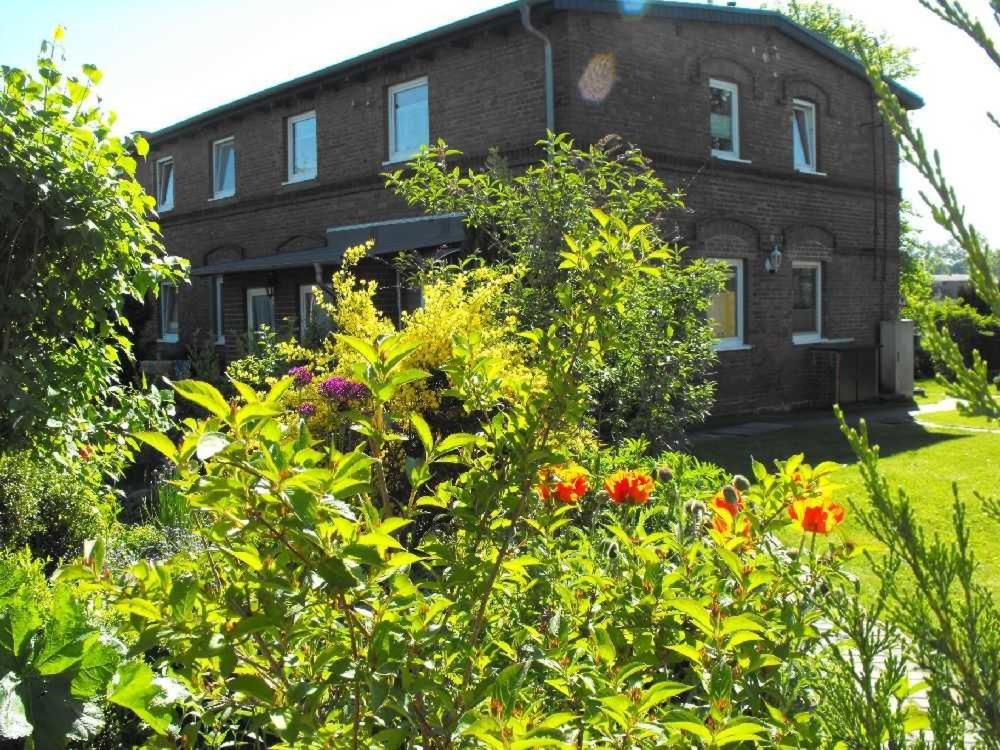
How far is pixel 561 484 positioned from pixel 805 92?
15984mm

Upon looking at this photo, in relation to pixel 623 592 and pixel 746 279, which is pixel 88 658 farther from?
pixel 746 279

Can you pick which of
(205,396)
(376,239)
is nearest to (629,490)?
(205,396)

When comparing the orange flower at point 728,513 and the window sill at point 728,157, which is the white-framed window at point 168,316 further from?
the orange flower at point 728,513

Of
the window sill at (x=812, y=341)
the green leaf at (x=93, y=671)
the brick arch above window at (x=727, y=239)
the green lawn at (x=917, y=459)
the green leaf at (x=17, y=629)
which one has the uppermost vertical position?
the brick arch above window at (x=727, y=239)

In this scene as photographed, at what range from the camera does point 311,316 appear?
44.0 ft

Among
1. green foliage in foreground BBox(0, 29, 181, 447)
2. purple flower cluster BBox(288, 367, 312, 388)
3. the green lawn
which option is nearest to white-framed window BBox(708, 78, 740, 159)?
the green lawn

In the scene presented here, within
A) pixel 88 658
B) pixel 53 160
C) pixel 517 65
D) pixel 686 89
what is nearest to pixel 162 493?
pixel 53 160

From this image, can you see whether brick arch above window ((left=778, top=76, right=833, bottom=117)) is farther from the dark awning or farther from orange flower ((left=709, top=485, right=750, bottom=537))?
orange flower ((left=709, top=485, right=750, bottom=537))

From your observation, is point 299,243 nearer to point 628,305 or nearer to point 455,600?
point 628,305

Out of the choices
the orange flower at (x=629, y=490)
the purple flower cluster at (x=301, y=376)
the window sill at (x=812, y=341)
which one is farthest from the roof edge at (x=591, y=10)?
the orange flower at (x=629, y=490)

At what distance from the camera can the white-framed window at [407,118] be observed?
15.7 meters

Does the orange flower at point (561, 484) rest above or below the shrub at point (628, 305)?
below

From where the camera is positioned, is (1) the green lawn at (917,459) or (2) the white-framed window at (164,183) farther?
(2) the white-framed window at (164,183)

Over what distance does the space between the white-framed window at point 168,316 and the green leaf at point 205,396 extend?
2135 cm
